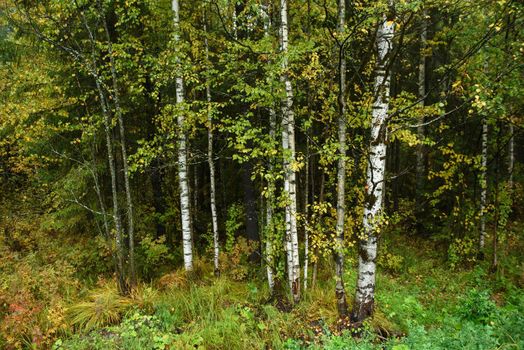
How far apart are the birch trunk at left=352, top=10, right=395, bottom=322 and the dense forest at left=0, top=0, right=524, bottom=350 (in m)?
0.03

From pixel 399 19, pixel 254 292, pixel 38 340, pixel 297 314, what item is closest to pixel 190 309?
pixel 254 292

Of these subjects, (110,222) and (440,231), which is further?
(440,231)

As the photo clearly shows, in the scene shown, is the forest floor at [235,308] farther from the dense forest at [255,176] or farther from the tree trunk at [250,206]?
the tree trunk at [250,206]

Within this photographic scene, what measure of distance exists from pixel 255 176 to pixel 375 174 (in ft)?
7.01

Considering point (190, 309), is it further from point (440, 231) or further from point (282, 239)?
point (440, 231)

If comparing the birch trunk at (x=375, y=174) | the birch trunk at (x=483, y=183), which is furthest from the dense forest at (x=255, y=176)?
the birch trunk at (x=483, y=183)

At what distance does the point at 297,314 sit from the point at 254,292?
59.9 inches

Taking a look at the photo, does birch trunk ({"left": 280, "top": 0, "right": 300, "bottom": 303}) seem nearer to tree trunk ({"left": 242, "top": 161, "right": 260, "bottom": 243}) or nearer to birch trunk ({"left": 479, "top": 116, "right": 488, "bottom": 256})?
tree trunk ({"left": 242, "top": 161, "right": 260, "bottom": 243})

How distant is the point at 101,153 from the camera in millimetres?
10211

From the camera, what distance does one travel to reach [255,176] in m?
6.28

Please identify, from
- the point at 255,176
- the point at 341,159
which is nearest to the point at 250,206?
the point at 255,176

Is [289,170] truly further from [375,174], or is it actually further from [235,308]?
[235,308]

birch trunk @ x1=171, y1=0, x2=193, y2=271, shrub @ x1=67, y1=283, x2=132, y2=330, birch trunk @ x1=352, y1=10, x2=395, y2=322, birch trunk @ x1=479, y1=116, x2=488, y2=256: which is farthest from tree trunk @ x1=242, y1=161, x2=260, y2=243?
birch trunk @ x1=479, y1=116, x2=488, y2=256

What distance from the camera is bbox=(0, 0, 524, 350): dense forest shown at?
594 cm
